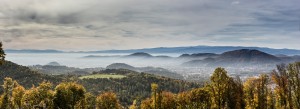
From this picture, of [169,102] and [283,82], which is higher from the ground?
[283,82]

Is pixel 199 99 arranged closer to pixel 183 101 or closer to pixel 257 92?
pixel 183 101

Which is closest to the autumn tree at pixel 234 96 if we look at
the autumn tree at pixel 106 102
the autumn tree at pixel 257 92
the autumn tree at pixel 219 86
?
the autumn tree at pixel 219 86

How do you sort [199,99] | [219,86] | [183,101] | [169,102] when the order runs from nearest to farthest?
[219,86] < [199,99] < [183,101] < [169,102]

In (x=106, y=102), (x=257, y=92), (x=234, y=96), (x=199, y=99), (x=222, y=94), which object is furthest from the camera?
(x=106, y=102)

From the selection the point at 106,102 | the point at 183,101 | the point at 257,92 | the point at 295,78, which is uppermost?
the point at 295,78

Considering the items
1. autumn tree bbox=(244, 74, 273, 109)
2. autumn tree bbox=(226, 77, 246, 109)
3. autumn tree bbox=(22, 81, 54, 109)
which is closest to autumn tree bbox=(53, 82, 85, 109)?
autumn tree bbox=(22, 81, 54, 109)

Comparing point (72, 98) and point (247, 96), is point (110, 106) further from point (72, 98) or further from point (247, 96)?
point (247, 96)

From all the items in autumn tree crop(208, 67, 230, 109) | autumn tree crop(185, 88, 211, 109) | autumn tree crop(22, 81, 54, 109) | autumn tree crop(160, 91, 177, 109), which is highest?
autumn tree crop(208, 67, 230, 109)

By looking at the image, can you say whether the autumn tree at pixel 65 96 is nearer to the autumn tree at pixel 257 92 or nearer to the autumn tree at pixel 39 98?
the autumn tree at pixel 39 98

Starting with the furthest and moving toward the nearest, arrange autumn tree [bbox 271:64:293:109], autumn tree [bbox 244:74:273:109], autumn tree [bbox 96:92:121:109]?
autumn tree [bbox 96:92:121:109] → autumn tree [bbox 244:74:273:109] → autumn tree [bbox 271:64:293:109]

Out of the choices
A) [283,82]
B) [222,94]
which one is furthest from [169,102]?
[283,82]

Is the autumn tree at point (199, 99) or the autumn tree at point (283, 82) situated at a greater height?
the autumn tree at point (283, 82)

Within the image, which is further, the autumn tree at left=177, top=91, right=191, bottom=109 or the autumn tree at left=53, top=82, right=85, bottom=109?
the autumn tree at left=177, top=91, right=191, bottom=109

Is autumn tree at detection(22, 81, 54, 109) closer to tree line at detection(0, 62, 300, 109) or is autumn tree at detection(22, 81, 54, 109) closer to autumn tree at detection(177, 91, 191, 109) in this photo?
tree line at detection(0, 62, 300, 109)
